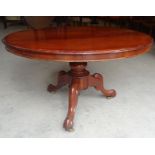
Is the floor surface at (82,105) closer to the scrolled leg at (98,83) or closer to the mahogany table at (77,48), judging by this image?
the scrolled leg at (98,83)

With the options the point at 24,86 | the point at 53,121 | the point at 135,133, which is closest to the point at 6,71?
the point at 24,86

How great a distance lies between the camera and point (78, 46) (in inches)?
48.7

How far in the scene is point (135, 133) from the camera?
1.44 metres

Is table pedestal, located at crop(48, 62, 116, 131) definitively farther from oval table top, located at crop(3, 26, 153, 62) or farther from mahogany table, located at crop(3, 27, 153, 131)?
oval table top, located at crop(3, 26, 153, 62)

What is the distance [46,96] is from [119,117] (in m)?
0.67

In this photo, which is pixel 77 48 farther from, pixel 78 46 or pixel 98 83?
pixel 98 83

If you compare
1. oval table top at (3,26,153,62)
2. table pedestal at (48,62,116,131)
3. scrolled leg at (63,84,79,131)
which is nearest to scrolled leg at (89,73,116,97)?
table pedestal at (48,62,116,131)

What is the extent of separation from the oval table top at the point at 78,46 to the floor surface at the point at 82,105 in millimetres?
533

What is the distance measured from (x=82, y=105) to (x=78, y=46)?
68 cm

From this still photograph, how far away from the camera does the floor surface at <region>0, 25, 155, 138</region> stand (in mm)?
1475
